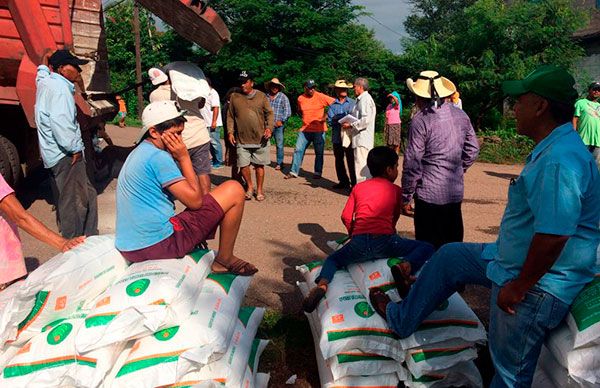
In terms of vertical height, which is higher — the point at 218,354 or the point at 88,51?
the point at 88,51

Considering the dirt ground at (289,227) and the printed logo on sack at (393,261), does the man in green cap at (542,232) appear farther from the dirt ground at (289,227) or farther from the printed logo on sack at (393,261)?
the dirt ground at (289,227)

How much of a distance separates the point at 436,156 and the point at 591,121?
5.29 m

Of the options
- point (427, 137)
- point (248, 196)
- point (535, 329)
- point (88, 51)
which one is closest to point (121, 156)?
point (88, 51)

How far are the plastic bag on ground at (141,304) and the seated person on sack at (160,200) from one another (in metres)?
0.20

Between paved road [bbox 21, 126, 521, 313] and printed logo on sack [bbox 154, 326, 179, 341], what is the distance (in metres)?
1.59

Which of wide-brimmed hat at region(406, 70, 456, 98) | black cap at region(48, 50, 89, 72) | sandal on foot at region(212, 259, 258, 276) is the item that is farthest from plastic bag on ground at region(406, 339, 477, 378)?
black cap at region(48, 50, 89, 72)

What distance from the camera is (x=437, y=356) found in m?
2.96

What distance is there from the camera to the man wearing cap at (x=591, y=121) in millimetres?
7971

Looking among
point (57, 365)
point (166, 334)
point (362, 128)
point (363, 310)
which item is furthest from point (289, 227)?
point (57, 365)

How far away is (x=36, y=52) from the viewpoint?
6.07m

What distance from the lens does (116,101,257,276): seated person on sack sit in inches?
131

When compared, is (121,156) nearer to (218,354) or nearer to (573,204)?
(218,354)

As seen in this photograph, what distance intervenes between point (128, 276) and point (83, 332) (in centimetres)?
48

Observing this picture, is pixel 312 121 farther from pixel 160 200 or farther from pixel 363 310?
pixel 363 310
